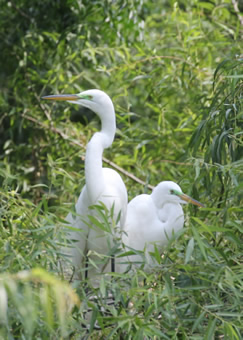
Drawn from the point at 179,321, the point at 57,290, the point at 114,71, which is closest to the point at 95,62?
the point at 114,71

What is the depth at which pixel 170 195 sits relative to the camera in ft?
7.65

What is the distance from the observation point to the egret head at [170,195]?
7.51ft

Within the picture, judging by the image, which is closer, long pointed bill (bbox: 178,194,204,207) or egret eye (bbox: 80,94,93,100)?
long pointed bill (bbox: 178,194,204,207)

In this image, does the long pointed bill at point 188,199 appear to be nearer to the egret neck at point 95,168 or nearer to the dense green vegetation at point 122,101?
the dense green vegetation at point 122,101

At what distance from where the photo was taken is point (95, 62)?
3.70m

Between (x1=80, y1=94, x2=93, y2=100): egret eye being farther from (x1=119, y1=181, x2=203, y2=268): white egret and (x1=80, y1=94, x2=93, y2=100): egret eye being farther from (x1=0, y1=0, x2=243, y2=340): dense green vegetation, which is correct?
(x1=119, y1=181, x2=203, y2=268): white egret

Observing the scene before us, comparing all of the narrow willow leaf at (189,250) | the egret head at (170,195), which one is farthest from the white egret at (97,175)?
the narrow willow leaf at (189,250)

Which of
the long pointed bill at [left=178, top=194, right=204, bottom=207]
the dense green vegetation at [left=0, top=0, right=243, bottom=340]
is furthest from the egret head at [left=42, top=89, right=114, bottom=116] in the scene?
the long pointed bill at [left=178, top=194, right=204, bottom=207]

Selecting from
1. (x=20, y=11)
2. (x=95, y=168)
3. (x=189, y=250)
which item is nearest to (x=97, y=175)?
(x=95, y=168)

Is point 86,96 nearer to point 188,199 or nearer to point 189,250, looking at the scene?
point 188,199

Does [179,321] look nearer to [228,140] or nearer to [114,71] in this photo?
[228,140]

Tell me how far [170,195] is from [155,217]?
15cm

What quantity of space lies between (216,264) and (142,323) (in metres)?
0.23

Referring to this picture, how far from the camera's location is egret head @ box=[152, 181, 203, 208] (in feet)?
7.51
